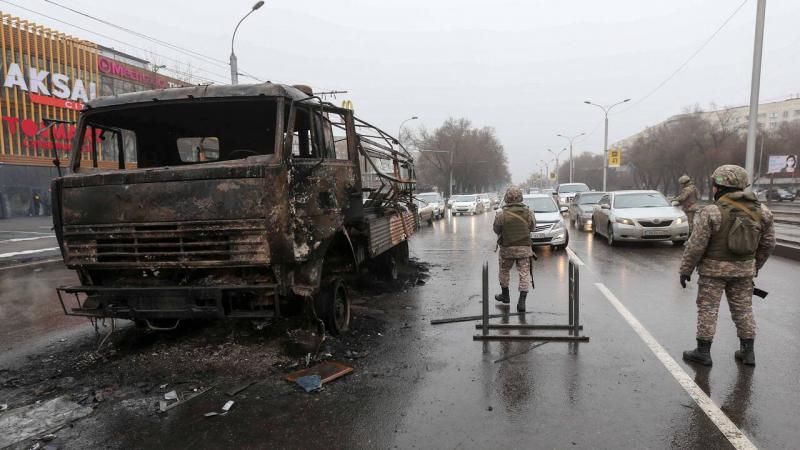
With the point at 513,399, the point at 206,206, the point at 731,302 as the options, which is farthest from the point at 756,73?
the point at 206,206

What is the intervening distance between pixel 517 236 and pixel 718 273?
258cm

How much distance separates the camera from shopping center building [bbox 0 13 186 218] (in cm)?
2681

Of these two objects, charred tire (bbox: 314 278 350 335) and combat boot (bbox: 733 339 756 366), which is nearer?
combat boot (bbox: 733 339 756 366)

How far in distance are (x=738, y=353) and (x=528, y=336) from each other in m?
1.92

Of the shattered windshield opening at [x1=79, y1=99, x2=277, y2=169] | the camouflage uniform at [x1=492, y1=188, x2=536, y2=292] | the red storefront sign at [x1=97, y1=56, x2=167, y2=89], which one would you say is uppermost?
the red storefront sign at [x1=97, y1=56, x2=167, y2=89]

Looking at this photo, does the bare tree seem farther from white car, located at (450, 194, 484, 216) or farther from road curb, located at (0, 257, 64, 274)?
road curb, located at (0, 257, 64, 274)

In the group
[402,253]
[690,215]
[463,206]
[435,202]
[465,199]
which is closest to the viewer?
[402,253]

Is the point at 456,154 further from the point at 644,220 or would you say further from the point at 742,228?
the point at 742,228

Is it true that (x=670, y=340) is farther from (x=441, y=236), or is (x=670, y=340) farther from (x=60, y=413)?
Answer: (x=441, y=236)

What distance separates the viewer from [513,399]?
3.86 meters

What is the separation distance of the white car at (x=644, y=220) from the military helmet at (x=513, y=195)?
23.4 feet

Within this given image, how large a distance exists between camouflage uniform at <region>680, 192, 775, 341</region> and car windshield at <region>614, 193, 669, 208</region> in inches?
375

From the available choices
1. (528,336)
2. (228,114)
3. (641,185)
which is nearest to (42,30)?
(228,114)

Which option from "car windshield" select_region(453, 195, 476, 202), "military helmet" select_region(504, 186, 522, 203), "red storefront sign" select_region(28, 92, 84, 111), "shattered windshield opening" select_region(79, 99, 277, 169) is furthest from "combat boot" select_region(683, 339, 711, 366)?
"red storefront sign" select_region(28, 92, 84, 111)
